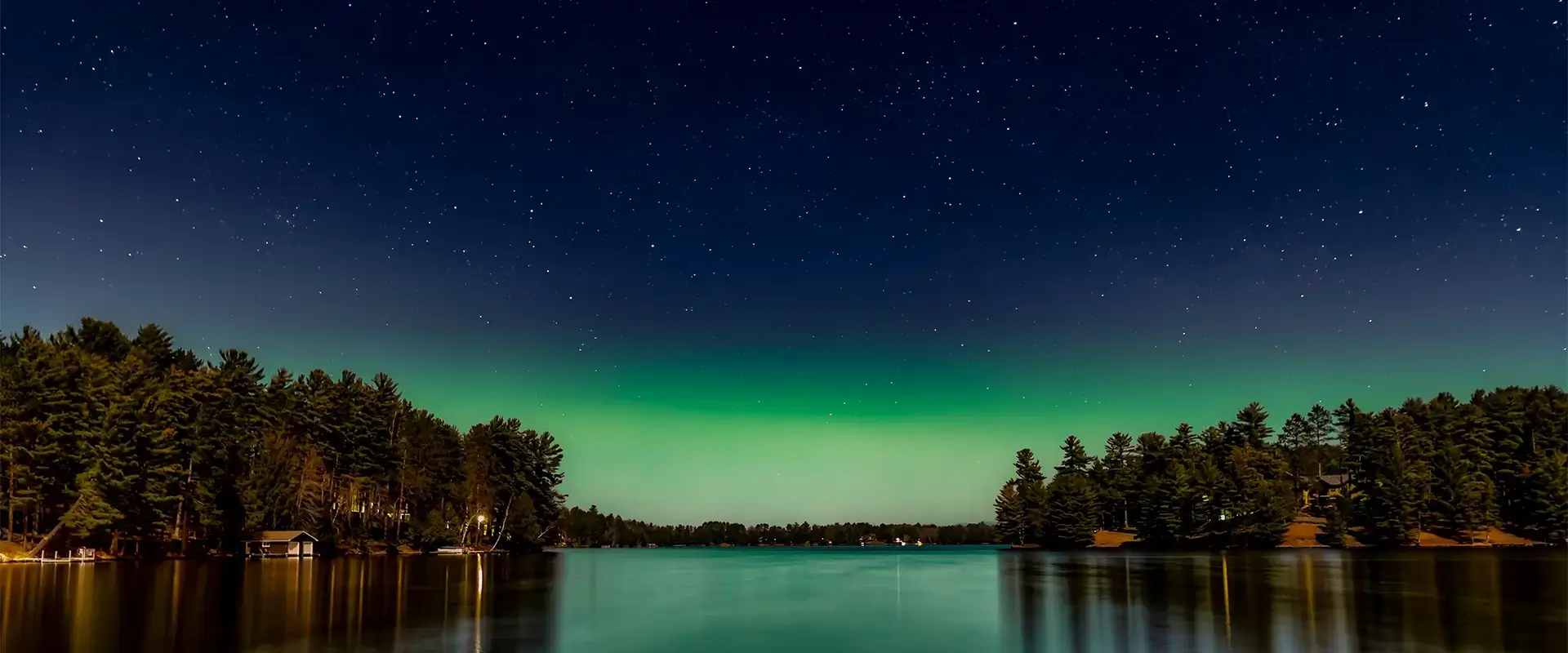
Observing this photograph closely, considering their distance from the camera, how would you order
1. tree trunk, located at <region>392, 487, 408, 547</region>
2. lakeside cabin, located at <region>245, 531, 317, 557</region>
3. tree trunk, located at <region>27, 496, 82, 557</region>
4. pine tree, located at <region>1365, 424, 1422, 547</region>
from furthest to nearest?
tree trunk, located at <region>392, 487, 408, 547</region> < pine tree, located at <region>1365, 424, 1422, 547</region> < lakeside cabin, located at <region>245, 531, 317, 557</region> < tree trunk, located at <region>27, 496, 82, 557</region>

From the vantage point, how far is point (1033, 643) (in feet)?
77.4

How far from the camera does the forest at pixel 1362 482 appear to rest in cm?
10462

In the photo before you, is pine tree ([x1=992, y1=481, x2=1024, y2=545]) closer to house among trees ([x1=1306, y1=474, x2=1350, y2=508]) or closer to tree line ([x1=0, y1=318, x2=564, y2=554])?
house among trees ([x1=1306, y1=474, x2=1350, y2=508])

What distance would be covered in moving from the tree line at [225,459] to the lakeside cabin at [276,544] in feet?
4.53

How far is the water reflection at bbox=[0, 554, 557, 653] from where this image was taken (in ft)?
70.3

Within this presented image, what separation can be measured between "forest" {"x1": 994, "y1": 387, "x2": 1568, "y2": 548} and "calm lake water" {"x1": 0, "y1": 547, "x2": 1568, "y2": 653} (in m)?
60.9

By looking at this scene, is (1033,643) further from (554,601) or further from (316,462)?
(316,462)

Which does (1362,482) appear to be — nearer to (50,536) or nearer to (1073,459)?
(1073,459)

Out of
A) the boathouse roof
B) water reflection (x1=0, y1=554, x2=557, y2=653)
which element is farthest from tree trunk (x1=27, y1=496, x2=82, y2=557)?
the boathouse roof

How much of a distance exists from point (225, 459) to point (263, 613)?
64.9 metres

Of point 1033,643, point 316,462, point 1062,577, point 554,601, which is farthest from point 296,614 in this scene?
point 316,462

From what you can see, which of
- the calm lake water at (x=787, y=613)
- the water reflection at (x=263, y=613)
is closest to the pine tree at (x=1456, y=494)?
the calm lake water at (x=787, y=613)

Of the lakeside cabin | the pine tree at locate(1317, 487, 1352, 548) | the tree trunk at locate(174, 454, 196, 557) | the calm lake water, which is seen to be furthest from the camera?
the pine tree at locate(1317, 487, 1352, 548)

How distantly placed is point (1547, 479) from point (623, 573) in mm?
101420
